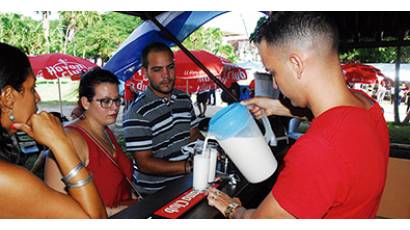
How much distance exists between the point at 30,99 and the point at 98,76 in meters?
0.76

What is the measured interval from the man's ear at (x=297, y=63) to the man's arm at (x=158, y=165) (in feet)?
3.50

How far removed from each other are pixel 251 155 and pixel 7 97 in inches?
37.5

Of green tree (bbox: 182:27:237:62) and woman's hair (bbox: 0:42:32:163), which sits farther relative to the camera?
green tree (bbox: 182:27:237:62)

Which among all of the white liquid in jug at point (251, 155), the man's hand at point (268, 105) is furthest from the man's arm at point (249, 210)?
the man's hand at point (268, 105)

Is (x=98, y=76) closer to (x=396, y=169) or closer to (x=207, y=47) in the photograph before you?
(x=396, y=169)

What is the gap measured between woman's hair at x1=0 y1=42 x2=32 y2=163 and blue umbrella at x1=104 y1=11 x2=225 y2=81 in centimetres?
187

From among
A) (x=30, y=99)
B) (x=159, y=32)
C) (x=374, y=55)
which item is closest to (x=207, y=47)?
(x=374, y=55)

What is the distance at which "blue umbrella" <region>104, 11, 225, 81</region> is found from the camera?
294cm

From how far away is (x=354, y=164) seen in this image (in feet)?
2.96

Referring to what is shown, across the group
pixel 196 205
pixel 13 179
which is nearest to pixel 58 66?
pixel 196 205

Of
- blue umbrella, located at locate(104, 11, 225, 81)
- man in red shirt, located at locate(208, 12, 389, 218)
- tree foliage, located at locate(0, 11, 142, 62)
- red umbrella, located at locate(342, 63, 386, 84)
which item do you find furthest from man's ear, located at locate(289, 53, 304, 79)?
tree foliage, located at locate(0, 11, 142, 62)

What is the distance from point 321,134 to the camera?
0.91 m

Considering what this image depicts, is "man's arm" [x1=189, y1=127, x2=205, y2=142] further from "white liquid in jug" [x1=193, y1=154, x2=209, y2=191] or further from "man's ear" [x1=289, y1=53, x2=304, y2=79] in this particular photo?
"man's ear" [x1=289, y1=53, x2=304, y2=79]
